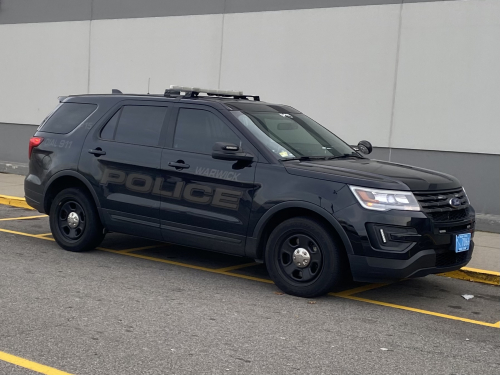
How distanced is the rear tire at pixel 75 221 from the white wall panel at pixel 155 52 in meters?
6.71

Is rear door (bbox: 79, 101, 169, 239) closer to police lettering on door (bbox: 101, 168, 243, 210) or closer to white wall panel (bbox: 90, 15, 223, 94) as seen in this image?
police lettering on door (bbox: 101, 168, 243, 210)

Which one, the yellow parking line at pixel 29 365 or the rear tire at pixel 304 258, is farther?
the rear tire at pixel 304 258

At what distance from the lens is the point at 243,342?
5.24 metres

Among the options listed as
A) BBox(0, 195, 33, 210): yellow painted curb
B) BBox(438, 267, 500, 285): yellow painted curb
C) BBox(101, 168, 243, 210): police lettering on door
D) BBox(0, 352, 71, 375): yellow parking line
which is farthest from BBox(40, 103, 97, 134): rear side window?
BBox(438, 267, 500, 285): yellow painted curb

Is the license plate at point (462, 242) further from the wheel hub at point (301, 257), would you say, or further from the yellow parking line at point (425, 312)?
the wheel hub at point (301, 257)

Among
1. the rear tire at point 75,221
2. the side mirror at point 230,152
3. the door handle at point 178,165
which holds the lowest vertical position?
the rear tire at point 75,221

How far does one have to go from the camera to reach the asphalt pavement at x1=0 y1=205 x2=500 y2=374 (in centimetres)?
482

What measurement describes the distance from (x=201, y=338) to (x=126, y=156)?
3.05 m

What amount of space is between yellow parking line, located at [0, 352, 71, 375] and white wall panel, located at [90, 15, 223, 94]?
10361 millimetres

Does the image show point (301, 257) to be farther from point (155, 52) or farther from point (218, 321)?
point (155, 52)

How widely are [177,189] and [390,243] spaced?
7.67 ft

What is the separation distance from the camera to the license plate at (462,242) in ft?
21.5

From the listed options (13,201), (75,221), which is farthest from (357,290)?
(13,201)

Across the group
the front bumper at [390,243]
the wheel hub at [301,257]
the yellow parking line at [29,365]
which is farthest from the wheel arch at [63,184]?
the yellow parking line at [29,365]
